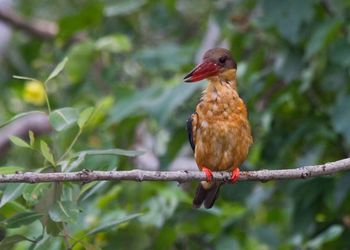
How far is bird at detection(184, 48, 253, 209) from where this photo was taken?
456 cm

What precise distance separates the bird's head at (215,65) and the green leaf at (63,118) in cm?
97

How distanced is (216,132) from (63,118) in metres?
0.93

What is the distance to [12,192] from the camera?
12.3ft

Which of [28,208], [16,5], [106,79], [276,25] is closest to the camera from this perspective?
[28,208]

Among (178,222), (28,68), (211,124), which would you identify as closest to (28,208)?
(211,124)

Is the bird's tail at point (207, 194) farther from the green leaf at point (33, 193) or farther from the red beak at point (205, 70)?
the green leaf at point (33, 193)

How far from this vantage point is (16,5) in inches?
353

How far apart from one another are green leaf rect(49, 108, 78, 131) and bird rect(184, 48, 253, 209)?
809 mm

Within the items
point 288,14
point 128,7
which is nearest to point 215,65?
point 288,14

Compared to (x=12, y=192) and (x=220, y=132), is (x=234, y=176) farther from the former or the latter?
(x=12, y=192)

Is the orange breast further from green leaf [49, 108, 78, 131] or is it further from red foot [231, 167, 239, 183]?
green leaf [49, 108, 78, 131]

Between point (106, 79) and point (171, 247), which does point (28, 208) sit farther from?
point (106, 79)

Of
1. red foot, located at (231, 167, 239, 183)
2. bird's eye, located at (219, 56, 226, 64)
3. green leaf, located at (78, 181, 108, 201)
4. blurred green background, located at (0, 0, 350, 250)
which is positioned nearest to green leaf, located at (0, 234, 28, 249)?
blurred green background, located at (0, 0, 350, 250)

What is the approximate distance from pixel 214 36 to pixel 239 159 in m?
2.42
